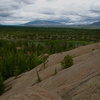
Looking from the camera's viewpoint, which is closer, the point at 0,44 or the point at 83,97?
the point at 83,97

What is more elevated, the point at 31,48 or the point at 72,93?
the point at 72,93

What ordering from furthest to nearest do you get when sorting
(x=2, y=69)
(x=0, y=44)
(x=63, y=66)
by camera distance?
(x=0, y=44) → (x=2, y=69) → (x=63, y=66)

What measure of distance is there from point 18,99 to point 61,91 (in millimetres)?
3107

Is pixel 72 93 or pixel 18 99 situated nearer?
pixel 18 99

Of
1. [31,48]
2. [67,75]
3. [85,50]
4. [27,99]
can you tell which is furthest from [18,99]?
[31,48]

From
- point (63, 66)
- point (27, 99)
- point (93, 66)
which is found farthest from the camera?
point (63, 66)

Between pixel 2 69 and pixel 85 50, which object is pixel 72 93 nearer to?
pixel 85 50

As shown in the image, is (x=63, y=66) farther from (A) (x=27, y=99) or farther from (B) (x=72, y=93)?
(A) (x=27, y=99)

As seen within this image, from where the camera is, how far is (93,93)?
1098cm

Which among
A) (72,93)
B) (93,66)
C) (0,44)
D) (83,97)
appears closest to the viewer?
(83,97)

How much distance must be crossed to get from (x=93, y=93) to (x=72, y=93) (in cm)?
123

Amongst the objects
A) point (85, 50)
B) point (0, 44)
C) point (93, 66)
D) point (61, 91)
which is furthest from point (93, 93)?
point (0, 44)

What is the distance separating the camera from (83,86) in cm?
1203

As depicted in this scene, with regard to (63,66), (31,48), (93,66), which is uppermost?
(93,66)
